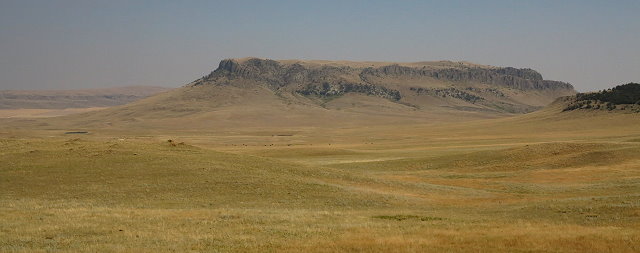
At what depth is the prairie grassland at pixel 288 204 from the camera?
2305 centimetres

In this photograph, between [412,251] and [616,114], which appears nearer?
[412,251]

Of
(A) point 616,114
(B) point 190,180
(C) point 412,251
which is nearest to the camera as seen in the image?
(C) point 412,251

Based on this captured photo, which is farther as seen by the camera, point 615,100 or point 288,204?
point 615,100

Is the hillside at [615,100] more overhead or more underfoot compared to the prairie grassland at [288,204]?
more overhead

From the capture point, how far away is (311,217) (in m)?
31.0

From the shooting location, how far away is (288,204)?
39.1m

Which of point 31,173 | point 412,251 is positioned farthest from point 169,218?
point 31,173

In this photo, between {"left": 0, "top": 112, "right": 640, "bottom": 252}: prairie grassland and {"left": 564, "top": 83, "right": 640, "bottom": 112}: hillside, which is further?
{"left": 564, "top": 83, "right": 640, "bottom": 112}: hillside

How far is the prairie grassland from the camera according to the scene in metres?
23.0

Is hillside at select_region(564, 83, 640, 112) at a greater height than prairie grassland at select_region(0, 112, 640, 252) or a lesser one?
greater

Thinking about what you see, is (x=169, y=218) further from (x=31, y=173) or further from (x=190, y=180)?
(x=31, y=173)

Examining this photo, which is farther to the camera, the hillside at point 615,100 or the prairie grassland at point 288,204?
the hillside at point 615,100

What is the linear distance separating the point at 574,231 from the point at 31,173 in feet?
130

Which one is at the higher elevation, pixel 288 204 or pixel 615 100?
pixel 615 100
